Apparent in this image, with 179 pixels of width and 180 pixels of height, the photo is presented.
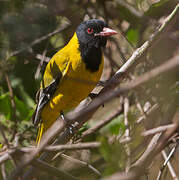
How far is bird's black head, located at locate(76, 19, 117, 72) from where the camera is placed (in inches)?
125

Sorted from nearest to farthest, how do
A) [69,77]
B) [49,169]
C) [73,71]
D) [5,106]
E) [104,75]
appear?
[49,169]
[69,77]
[73,71]
[5,106]
[104,75]

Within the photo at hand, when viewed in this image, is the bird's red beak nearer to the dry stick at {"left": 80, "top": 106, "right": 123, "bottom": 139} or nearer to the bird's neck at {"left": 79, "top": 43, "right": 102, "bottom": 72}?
the bird's neck at {"left": 79, "top": 43, "right": 102, "bottom": 72}

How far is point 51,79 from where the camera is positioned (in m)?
3.26

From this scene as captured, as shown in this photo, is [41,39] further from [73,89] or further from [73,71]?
[73,89]

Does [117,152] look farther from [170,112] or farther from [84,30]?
[84,30]

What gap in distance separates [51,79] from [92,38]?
523 millimetres

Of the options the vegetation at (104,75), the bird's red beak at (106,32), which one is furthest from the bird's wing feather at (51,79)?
the bird's red beak at (106,32)

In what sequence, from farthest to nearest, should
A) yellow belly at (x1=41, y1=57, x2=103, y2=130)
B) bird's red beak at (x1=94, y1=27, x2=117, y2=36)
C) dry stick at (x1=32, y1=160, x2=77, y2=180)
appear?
bird's red beak at (x1=94, y1=27, x2=117, y2=36) < yellow belly at (x1=41, y1=57, x2=103, y2=130) < dry stick at (x1=32, y1=160, x2=77, y2=180)

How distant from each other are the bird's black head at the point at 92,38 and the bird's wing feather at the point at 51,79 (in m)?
0.19

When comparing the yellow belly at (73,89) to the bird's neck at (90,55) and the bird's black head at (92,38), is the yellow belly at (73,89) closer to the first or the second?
the bird's neck at (90,55)

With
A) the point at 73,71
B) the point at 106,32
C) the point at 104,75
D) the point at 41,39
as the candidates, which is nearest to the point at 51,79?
the point at 73,71

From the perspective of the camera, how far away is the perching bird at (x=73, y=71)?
300cm

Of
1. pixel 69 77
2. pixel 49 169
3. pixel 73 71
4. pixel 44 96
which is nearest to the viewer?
pixel 49 169

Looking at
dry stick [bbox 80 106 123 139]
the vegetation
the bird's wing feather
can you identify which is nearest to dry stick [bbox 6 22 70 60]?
the vegetation
